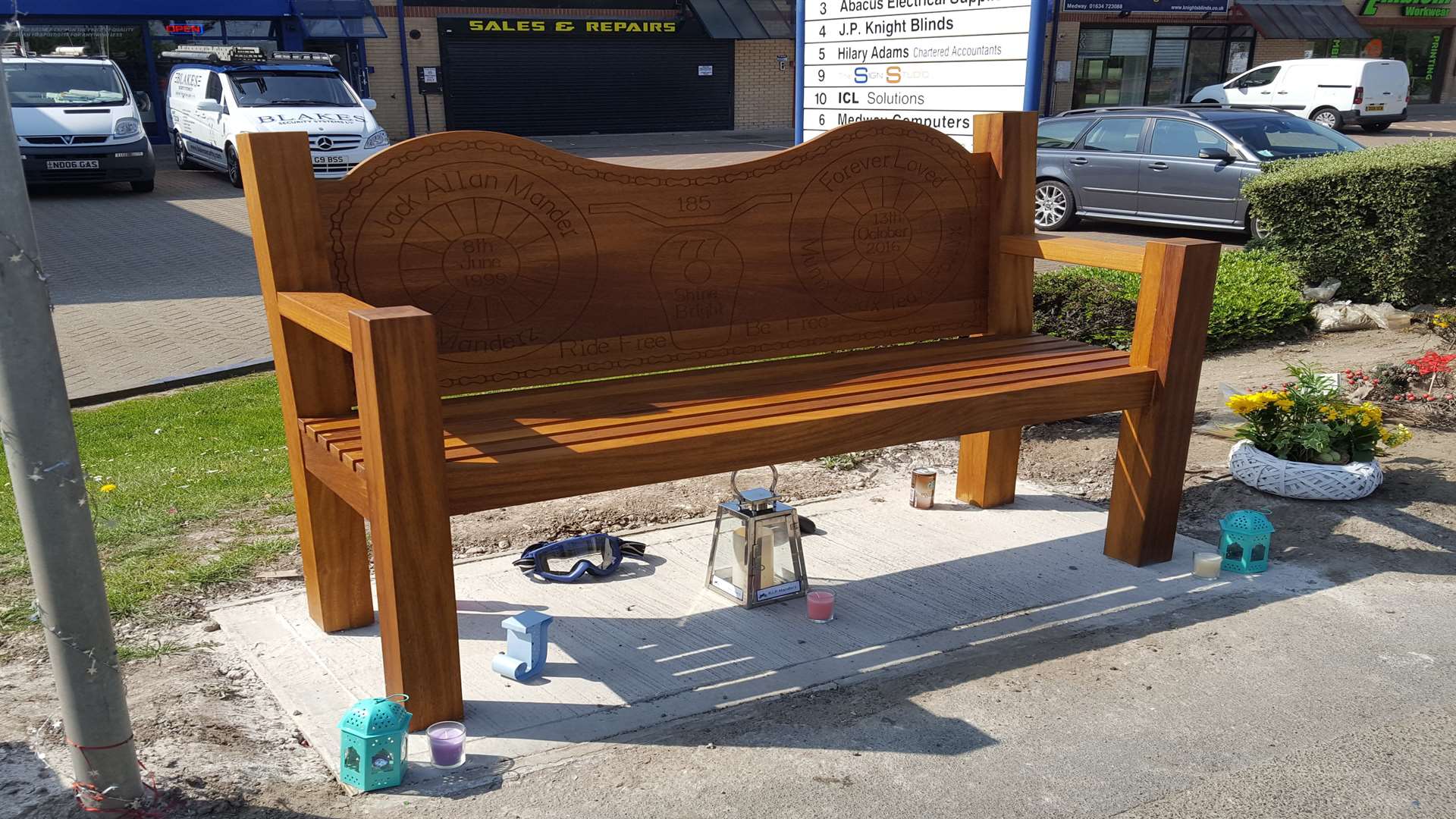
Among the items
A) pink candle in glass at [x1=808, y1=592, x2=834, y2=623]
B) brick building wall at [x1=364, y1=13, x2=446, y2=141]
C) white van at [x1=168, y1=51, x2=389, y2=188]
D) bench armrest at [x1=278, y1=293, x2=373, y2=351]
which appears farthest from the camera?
brick building wall at [x1=364, y1=13, x2=446, y2=141]

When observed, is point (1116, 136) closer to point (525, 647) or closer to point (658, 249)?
point (658, 249)

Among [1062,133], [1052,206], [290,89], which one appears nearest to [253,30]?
[290,89]

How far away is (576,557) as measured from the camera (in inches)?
161

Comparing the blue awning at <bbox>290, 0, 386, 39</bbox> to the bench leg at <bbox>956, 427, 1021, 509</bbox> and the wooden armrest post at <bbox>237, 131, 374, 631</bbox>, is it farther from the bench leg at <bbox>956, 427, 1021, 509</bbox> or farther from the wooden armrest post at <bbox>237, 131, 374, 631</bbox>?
the wooden armrest post at <bbox>237, 131, 374, 631</bbox>

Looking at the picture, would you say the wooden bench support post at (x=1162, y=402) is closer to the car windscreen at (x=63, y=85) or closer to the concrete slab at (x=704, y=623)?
the concrete slab at (x=704, y=623)

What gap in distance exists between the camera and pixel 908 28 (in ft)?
19.9

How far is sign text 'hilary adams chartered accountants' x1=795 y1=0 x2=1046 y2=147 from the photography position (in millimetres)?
5414

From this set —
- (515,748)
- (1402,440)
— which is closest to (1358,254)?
(1402,440)

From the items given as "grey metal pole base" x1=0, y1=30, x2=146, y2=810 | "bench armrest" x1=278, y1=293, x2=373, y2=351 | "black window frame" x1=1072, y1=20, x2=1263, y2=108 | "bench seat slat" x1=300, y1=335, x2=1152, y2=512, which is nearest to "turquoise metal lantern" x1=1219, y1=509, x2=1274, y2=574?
→ "bench seat slat" x1=300, y1=335, x2=1152, y2=512

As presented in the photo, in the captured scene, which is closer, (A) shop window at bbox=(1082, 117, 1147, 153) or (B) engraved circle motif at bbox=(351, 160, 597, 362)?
(B) engraved circle motif at bbox=(351, 160, 597, 362)

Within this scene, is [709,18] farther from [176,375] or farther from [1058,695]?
[1058,695]

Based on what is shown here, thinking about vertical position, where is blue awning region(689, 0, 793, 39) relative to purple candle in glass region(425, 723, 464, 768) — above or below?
above

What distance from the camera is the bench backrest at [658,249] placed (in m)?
3.35

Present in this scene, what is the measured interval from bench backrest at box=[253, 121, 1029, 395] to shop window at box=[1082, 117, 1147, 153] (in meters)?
8.64
